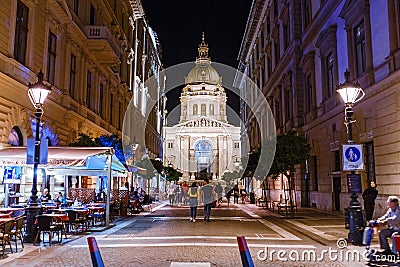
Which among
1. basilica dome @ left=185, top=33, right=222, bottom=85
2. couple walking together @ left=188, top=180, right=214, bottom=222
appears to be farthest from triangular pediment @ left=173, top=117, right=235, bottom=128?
couple walking together @ left=188, top=180, right=214, bottom=222

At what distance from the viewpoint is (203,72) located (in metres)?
117

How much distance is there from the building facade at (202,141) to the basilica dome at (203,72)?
938cm

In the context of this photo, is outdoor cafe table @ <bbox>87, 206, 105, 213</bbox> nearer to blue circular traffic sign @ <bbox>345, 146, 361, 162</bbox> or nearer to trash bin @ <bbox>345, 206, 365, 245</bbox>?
trash bin @ <bbox>345, 206, 365, 245</bbox>

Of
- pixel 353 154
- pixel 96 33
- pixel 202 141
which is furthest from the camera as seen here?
pixel 202 141

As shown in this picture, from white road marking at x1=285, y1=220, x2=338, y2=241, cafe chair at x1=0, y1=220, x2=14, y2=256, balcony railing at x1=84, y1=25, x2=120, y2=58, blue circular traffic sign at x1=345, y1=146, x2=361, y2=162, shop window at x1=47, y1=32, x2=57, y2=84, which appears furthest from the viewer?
balcony railing at x1=84, y1=25, x2=120, y2=58

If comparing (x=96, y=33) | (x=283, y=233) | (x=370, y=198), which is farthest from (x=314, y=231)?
(x=96, y=33)

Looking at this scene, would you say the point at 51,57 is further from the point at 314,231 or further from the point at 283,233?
the point at 314,231

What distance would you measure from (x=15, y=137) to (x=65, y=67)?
677 centimetres

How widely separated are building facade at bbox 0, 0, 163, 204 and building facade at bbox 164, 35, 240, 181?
5245 centimetres

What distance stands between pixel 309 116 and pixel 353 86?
16.7 meters

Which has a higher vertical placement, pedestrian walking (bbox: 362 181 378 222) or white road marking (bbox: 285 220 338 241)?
pedestrian walking (bbox: 362 181 378 222)

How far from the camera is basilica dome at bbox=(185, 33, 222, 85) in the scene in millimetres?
116250

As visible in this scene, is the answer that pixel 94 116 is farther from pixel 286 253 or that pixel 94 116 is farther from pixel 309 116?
pixel 286 253

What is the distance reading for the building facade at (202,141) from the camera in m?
95.5
